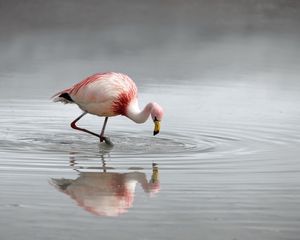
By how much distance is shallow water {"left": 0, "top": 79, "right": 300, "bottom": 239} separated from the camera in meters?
7.85

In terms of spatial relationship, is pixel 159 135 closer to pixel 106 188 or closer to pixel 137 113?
pixel 137 113

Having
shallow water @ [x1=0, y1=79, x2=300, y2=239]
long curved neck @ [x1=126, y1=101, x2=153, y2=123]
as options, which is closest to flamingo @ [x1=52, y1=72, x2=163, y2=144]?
long curved neck @ [x1=126, y1=101, x2=153, y2=123]

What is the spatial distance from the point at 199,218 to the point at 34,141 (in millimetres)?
4222

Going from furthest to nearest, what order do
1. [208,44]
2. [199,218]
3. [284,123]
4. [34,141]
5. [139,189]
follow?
1. [208,44]
2. [284,123]
3. [34,141]
4. [139,189]
5. [199,218]

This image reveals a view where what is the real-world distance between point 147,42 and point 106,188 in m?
13.4

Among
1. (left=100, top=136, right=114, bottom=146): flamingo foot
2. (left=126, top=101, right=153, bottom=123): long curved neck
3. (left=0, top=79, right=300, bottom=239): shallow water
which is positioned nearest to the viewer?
(left=0, top=79, right=300, bottom=239): shallow water

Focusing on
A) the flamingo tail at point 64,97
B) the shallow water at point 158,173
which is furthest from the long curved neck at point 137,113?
the flamingo tail at point 64,97

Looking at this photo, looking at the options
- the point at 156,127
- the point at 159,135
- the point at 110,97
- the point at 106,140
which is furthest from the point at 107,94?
the point at 156,127

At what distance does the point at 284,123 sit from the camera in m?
13.4

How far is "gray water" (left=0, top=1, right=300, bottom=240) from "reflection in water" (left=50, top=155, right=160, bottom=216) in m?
0.02

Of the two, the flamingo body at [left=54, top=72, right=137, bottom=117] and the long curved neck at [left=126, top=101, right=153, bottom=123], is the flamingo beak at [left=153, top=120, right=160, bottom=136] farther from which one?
the flamingo body at [left=54, top=72, right=137, bottom=117]

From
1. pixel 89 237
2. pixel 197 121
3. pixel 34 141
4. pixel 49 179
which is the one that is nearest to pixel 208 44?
pixel 197 121

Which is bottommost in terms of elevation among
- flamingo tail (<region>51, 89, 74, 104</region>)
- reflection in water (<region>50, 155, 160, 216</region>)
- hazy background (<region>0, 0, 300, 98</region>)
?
hazy background (<region>0, 0, 300, 98</region>)

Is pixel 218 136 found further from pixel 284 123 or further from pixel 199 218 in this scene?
pixel 199 218
